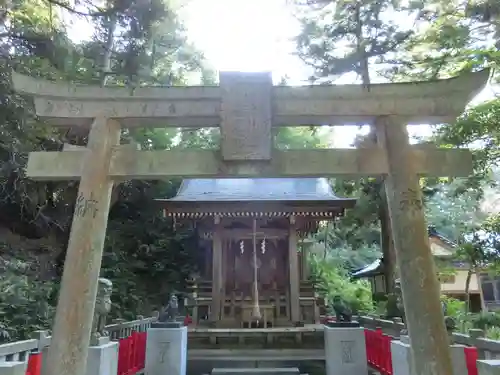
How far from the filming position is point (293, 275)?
11.7 m

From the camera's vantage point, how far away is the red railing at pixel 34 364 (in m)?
4.12

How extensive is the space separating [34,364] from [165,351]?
3519 mm

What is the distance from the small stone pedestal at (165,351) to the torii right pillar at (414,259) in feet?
15.8

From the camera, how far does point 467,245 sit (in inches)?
417

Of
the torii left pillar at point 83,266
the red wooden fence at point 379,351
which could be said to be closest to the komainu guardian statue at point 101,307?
the torii left pillar at point 83,266

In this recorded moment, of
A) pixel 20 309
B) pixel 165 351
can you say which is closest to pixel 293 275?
pixel 165 351

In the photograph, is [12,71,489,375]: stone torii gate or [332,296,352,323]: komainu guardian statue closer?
[12,71,489,375]: stone torii gate

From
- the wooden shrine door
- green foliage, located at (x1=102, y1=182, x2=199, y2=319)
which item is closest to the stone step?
the wooden shrine door

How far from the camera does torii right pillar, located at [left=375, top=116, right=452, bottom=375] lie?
12.9ft

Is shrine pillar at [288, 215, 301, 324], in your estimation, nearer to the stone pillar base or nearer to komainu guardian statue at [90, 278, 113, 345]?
komainu guardian statue at [90, 278, 113, 345]

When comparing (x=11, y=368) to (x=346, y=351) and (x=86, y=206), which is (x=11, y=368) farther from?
(x=346, y=351)

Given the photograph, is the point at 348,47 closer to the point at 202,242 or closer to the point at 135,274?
the point at 202,242

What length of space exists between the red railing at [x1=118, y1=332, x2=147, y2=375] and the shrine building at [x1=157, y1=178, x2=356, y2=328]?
3.65 m

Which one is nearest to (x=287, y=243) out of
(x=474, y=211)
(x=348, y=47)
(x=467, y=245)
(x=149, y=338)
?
(x=467, y=245)
